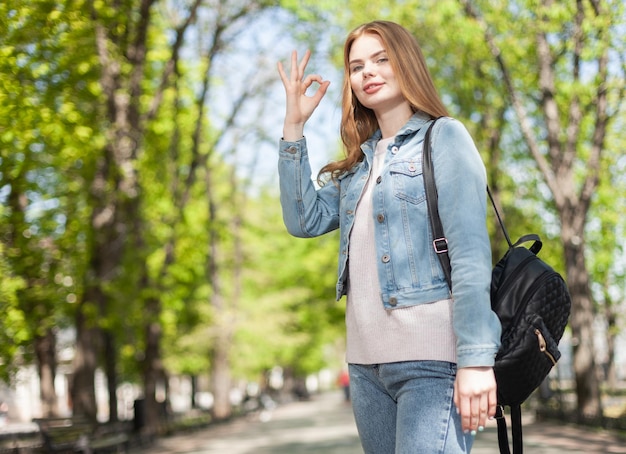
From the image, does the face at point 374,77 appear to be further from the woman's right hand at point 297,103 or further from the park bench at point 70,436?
the park bench at point 70,436

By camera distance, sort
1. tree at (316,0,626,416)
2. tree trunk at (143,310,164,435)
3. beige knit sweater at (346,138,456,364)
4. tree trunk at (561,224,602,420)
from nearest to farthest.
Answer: beige knit sweater at (346,138,456,364)
tree at (316,0,626,416)
tree trunk at (561,224,602,420)
tree trunk at (143,310,164,435)

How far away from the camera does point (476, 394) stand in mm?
2361

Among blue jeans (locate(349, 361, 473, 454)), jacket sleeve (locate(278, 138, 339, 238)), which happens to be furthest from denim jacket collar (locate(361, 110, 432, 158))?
blue jeans (locate(349, 361, 473, 454))

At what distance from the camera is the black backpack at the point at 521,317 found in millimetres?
2408

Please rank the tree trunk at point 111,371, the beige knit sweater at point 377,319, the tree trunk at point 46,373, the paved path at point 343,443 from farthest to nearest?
the tree trunk at point 111,371
the tree trunk at point 46,373
the paved path at point 343,443
the beige knit sweater at point 377,319

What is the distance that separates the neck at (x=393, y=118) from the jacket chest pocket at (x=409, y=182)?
0.82 feet

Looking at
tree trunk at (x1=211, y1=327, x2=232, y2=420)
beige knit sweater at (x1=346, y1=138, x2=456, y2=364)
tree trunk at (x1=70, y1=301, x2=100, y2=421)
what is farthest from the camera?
tree trunk at (x1=211, y1=327, x2=232, y2=420)

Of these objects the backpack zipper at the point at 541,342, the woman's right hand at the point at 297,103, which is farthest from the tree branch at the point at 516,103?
the backpack zipper at the point at 541,342

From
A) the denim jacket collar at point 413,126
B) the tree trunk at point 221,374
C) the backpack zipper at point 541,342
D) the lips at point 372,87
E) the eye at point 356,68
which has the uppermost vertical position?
the eye at point 356,68

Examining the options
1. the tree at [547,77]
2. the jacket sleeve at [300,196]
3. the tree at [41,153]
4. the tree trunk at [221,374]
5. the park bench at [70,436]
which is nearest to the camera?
the jacket sleeve at [300,196]

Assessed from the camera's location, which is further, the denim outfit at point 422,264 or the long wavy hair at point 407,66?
the long wavy hair at point 407,66

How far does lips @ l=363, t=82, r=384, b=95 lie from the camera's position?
2.83 metres

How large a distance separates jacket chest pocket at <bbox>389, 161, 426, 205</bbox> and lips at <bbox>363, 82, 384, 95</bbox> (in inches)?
11.3

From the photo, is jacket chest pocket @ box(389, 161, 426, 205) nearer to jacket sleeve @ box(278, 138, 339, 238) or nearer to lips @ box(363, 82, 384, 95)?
lips @ box(363, 82, 384, 95)
